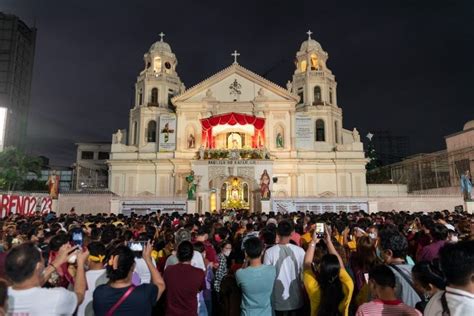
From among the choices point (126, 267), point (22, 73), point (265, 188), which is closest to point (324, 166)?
point (265, 188)

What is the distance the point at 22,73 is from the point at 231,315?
210ft

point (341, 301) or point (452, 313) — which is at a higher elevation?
point (452, 313)

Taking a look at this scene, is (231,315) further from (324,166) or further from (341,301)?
(324,166)

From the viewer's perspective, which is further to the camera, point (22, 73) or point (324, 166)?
point (22, 73)

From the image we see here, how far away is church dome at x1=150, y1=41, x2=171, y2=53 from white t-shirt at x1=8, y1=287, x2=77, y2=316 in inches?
1596

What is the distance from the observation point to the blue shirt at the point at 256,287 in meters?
4.02

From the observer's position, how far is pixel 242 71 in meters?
37.0

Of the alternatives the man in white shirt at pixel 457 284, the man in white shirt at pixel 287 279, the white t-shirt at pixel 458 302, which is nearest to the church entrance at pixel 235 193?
the man in white shirt at pixel 287 279

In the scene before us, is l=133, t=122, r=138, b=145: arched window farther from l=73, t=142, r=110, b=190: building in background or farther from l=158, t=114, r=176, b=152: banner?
l=73, t=142, r=110, b=190: building in background

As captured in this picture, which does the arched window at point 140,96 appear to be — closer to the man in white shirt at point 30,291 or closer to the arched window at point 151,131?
the arched window at point 151,131

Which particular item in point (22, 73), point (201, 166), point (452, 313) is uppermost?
point (22, 73)

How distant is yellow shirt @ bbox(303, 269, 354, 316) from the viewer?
3643mm

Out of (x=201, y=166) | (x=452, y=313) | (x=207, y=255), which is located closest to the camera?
(x=452, y=313)

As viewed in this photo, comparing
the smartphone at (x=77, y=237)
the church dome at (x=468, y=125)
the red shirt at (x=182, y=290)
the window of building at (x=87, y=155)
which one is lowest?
the red shirt at (x=182, y=290)
